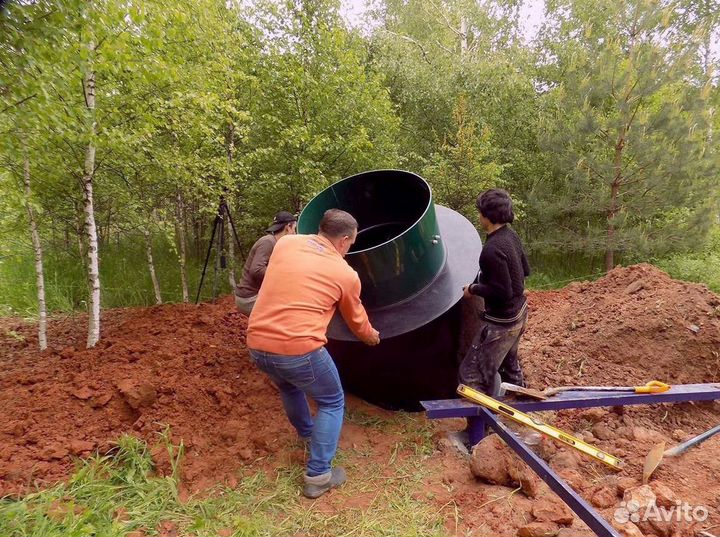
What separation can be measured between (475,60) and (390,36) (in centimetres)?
264

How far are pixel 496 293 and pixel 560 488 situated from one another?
43.1 inches

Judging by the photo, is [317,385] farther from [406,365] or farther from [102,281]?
[102,281]

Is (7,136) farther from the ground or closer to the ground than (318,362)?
farther from the ground

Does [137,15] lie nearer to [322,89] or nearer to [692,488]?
[322,89]

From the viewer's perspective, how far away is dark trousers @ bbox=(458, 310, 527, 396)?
9.04 ft

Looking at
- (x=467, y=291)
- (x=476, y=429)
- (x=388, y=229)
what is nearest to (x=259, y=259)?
(x=388, y=229)

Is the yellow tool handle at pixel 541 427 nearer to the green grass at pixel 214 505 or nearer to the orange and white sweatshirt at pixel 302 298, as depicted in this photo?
the green grass at pixel 214 505

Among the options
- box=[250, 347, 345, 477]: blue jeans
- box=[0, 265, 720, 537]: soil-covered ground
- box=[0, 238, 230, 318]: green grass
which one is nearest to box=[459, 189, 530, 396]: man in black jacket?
box=[0, 265, 720, 537]: soil-covered ground

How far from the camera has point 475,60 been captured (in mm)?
9125

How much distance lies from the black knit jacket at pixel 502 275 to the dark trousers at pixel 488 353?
0.10m

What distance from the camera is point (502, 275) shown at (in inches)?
102

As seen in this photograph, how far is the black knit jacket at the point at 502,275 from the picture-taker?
8.49 feet

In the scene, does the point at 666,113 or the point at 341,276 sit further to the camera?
the point at 666,113

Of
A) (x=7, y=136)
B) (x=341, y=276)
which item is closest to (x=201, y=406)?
(x=341, y=276)
